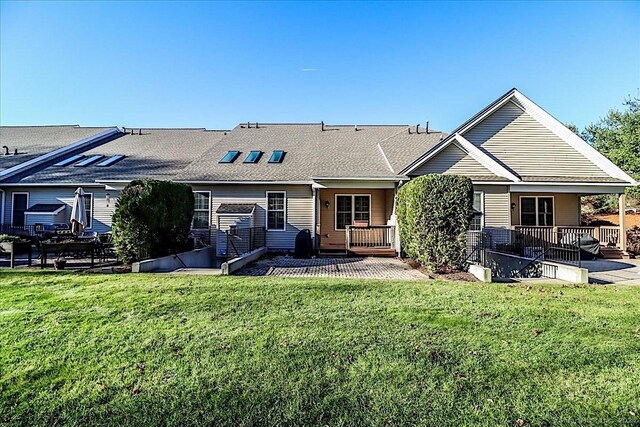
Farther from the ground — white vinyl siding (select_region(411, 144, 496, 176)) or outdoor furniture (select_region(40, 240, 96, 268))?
white vinyl siding (select_region(411, 144, 496, 176))

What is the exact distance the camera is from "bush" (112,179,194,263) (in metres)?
8.73

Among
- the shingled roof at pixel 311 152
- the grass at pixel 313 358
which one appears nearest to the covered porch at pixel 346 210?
the shingled roof at pixel 311 152

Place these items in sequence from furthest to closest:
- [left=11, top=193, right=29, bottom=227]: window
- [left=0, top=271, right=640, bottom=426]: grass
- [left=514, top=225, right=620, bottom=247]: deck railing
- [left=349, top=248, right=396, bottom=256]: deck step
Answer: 1. [left=11, top=193, right=29, bottom=227]: window
2. [left=514, top=225, right=620, bottom=247]: deck railing
3. [left=349, top=248, right=396, bottom=256]: deck step
4. [left=0, top=271, right=640, bottom=426]: grass

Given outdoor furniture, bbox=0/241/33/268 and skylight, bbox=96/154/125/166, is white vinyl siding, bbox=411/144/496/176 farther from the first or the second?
skylight, bbox=96/154/125/166

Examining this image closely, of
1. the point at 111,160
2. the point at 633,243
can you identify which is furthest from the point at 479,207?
the point at 111,160

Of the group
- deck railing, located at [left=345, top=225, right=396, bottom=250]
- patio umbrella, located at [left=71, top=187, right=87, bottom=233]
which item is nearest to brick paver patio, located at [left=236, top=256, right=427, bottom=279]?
deck railing, located at [left=345, top=225, right=396, bottom=250]

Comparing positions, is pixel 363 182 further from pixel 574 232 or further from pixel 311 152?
pixel 574 232

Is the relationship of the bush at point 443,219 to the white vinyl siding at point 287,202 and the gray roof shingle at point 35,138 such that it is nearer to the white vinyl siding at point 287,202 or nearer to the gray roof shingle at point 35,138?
the white vinyl siding at point 287,202

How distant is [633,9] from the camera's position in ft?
48.2

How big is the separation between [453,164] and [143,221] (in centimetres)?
1115

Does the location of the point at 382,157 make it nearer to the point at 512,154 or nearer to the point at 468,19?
the point at 512,154

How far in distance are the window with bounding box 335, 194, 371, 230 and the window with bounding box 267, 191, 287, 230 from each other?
96.2 inches

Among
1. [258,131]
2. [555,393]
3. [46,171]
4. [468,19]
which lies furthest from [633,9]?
[46,171]

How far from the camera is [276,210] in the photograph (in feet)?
45.8
